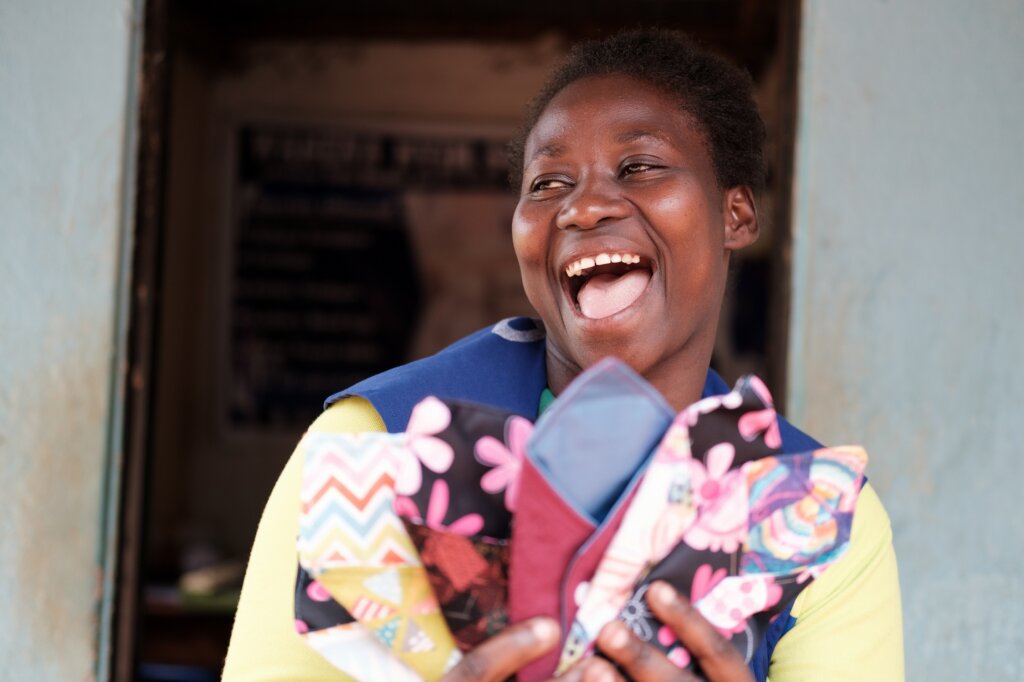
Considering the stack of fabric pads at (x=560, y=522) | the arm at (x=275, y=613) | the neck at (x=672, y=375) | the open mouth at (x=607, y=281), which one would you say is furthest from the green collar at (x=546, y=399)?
the stack of fabric pads at (x=560, y=522)

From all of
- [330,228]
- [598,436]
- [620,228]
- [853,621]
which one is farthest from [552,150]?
[330,228]

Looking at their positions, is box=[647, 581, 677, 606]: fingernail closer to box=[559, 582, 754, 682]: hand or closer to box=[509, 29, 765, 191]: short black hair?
box=[559, 582, 754, 682]: hand

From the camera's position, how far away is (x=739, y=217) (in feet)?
4.92

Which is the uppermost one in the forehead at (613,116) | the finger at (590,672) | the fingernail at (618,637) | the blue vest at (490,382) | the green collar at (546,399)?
the forehead at (613,116)

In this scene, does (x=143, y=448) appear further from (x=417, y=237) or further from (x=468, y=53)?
(x=468, y=53)

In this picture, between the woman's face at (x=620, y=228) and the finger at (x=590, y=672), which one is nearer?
the finger at (x=590, y=672)

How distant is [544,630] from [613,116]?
0.75 m

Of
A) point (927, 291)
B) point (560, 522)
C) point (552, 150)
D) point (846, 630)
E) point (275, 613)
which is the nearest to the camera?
point (560, 522)

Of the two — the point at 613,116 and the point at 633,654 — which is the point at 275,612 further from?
the point at 613,116

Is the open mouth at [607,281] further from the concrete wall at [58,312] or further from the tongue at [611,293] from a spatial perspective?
the concrete wall at [58,312]

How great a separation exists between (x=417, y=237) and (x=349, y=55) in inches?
34.5

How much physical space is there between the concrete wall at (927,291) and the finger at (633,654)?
4.16ft

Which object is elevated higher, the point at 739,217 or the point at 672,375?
the point at 739,217

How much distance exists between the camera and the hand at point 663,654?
81 centimetres
